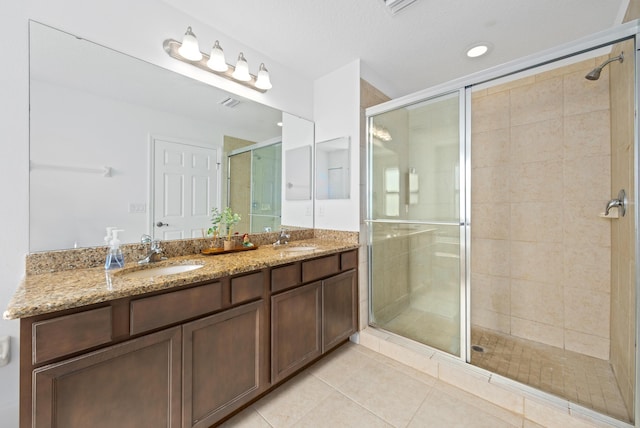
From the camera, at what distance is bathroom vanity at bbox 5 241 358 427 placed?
0.87 metres

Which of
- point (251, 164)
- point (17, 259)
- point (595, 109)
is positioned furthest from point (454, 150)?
point (17, 259)

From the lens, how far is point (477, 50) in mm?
2092

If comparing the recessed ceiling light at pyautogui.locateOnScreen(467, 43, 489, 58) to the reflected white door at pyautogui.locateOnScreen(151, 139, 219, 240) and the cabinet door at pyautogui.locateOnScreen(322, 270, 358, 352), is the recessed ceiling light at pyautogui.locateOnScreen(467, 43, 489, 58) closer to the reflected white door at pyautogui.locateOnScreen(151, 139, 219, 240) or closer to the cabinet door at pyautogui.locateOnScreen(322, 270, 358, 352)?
the cabinet door at pyautogui.locateOnScreen(322, 270, 358, 352)

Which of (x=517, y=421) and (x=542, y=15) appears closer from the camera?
(x=517, y=421)

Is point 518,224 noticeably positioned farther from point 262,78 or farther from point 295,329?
point 262,78

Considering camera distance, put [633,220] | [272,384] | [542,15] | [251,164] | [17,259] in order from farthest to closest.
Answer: [251,164]
[542,15]
[272,384]
[633,220]
[17,259]

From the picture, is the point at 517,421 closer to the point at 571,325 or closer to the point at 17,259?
the point at 571,325

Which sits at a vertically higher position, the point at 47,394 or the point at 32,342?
the point at 32,342

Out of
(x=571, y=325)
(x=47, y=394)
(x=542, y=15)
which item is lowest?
(x=571, y=325)

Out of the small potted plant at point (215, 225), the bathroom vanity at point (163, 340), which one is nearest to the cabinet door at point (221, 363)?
the bathroom vanity at point (163, 340)

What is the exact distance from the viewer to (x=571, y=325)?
206cm

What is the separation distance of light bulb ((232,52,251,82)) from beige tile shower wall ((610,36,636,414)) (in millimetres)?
2215

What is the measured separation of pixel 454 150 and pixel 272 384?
1.98 meters

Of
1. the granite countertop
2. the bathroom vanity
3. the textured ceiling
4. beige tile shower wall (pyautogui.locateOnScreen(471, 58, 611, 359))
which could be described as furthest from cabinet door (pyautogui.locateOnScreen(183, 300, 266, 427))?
beige tile shower wall (pyautogui.locateOnScreen(471, 58, 611, 359))
